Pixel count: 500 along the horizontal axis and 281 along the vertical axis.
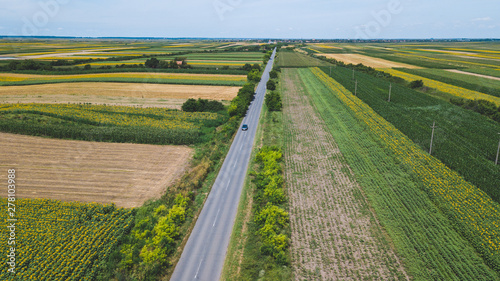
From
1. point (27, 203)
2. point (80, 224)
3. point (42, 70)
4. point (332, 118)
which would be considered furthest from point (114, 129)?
point (42, 70)

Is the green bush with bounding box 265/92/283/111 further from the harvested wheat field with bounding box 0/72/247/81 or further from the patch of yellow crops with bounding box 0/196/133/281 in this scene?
the patch of yellow crops with bounding box 0/196/133/281

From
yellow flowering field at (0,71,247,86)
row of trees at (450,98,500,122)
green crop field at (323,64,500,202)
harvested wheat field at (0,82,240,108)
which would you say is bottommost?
green crop field at (323,64,500,202)

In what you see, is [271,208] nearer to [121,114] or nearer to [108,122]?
[108,122]

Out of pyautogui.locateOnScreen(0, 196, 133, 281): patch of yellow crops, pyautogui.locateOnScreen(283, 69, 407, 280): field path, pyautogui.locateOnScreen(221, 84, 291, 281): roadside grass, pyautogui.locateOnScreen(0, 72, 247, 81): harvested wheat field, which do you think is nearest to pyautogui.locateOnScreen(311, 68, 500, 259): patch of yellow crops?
pyautogui.locateOnScreen(283, 69, 407, 280): field path

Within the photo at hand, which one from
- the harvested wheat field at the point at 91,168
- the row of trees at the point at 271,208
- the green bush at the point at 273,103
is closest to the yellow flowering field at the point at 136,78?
the green bush at the point at 273,103

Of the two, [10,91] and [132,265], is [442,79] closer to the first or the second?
[132,265]

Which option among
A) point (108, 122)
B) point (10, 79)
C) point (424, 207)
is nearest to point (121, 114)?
point (108, 122)

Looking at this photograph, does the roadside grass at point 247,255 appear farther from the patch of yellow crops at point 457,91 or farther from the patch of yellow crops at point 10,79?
the patch of yellow crops at point 10,79
